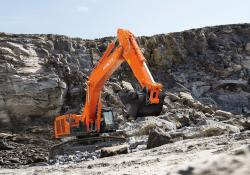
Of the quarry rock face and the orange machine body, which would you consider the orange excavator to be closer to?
the orange machine body

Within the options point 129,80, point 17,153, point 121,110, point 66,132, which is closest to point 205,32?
point 129,80

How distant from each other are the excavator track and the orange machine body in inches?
21.6

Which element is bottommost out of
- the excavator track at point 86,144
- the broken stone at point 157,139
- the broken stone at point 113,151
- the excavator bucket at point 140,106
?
the excavator track at point 86,144

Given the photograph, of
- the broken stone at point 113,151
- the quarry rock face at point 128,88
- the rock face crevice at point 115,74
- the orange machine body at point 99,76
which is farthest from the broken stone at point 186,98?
the broken stone at point 113,151

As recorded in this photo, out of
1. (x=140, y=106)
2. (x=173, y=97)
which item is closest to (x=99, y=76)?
(x=140, y=106)

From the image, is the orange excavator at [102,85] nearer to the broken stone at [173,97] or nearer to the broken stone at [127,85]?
the broken stone at [127,85]

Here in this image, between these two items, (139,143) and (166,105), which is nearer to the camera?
(139,143)

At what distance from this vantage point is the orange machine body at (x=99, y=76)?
38.3ft

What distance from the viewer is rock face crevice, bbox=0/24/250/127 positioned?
21.2 m

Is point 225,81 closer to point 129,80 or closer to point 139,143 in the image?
point 129,80

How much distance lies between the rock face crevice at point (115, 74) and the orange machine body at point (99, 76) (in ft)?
21.9

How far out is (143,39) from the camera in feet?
95.2

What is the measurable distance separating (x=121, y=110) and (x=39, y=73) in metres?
4.82

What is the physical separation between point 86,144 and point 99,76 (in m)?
2.28
